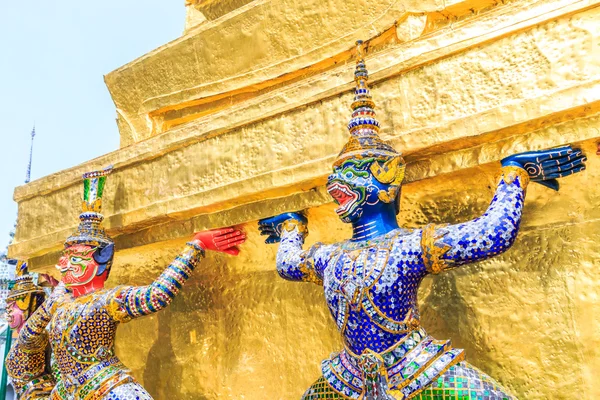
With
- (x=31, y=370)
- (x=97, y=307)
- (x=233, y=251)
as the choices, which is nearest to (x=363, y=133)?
(x=233, y=251)

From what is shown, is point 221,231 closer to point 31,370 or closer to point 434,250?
point 434,250

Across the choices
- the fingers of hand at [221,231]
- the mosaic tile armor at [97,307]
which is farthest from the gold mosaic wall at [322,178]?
the mosaic tile armor at [97,307]

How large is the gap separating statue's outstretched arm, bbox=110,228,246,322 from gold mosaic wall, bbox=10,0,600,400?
0.19 m

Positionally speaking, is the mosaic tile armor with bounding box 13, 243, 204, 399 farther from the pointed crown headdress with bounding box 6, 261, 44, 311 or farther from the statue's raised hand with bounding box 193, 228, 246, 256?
the pointed crown headdress with bounding box 6, 261, 44, 311

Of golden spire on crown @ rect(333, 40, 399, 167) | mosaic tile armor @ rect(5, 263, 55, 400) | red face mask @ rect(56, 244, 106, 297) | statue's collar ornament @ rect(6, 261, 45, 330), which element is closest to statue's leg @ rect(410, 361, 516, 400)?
golden spire on crown @ rect(333, 40, 399, 167)

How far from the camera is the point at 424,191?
2.64 meters

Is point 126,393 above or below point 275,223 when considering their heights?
below

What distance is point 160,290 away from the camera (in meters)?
2.88

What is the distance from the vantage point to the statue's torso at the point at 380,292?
206 centimetres

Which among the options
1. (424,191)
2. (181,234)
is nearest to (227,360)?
(181,234)

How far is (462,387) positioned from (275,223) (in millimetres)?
1187

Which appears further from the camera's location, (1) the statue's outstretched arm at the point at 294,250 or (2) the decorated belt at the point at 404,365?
(1) the statue's outstretched arm at the point at 294,250

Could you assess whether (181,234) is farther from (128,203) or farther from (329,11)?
(329,11)

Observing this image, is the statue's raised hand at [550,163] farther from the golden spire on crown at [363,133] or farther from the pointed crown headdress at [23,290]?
the pointed crown headdress at [23,290]
